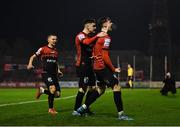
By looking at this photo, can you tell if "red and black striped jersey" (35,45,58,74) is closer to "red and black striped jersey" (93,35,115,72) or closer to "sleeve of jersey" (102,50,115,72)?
"red and black striped jersey" (93,35,115,72)

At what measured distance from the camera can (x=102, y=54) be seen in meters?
9.58

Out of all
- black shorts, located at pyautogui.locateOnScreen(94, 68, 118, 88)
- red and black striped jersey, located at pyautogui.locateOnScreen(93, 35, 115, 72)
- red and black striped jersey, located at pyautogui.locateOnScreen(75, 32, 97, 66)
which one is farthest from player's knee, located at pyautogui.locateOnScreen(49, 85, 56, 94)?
red and black striped jersey, located at pyautogui.locateOnScreen(93, 35, 115, 72)

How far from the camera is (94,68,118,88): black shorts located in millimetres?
9477

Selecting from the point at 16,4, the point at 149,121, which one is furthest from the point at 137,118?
the point at 16,4

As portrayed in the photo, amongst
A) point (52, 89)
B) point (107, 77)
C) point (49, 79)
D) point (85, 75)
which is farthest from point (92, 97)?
point (49, 79)

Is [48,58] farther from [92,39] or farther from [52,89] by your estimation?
[92,39]

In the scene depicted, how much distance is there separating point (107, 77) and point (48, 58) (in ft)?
8.19

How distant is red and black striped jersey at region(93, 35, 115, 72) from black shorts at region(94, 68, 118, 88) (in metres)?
0.09

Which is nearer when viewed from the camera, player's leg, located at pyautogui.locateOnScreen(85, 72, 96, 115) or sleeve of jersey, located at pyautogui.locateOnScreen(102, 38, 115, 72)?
sleeve of jersey, located at pyautogui.locateOnScreen(102, 38, 115, 72)

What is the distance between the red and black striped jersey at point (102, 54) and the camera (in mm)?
9523

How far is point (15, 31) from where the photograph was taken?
64875 millimetres

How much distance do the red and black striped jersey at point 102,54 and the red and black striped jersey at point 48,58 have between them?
2.08 meters

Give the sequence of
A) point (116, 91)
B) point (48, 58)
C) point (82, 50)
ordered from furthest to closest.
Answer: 1. point (48, 58)
2. point (82, 50)
3. point (116, 91)

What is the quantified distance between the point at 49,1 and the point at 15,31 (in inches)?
269
